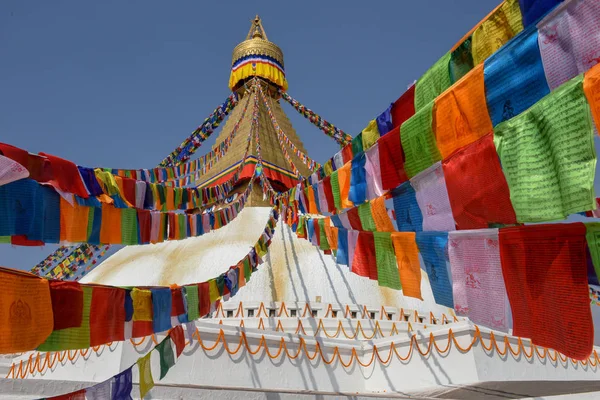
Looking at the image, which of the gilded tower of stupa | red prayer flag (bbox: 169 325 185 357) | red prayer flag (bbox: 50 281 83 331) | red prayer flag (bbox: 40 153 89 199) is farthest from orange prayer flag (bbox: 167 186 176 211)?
the gilded tower of stupa

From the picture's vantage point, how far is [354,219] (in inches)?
222

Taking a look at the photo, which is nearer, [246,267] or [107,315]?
[107,315]

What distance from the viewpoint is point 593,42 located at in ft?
7.98

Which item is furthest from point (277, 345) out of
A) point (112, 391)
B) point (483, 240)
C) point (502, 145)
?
point (502, 145)

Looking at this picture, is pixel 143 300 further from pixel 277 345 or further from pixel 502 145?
pixel 277 345

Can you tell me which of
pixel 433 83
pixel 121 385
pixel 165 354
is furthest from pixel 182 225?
pixel 433 83

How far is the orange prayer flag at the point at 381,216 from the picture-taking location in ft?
15.9

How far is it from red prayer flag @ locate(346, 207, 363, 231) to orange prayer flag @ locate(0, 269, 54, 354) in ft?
11.1

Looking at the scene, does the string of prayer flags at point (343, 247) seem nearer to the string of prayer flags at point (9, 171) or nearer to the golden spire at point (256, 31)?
the string of prayer flags at point (9, 171)

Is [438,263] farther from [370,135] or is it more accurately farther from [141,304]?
[141,304]

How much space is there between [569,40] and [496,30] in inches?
29.0

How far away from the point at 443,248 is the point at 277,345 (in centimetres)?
478

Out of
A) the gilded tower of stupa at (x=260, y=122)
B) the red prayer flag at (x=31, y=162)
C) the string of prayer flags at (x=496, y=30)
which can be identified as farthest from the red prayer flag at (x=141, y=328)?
the gilded tower of stupa at (x=260, y=122)

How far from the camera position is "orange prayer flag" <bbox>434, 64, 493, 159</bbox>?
3.21 m
